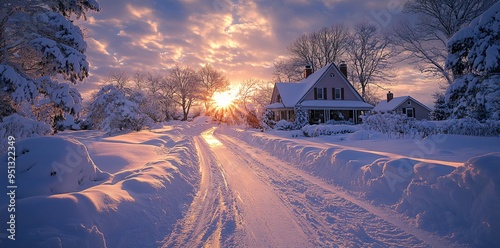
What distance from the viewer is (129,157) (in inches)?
370

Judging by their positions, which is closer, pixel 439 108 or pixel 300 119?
pixel 300 119

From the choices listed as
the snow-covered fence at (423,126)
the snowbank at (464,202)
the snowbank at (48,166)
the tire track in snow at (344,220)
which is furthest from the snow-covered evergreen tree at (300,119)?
the snowbank at (48,166)

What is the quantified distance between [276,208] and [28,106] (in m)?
10.1

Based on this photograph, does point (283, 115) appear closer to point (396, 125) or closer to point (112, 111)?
point (396, 125)

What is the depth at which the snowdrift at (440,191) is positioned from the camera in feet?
11.4

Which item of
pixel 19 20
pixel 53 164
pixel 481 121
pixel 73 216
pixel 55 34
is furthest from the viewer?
pixel 481 121

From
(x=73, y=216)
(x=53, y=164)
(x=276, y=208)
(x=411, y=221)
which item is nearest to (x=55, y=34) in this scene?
(x=53, y=164)

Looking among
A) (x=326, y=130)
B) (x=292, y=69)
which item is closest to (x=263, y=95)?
(x=292, y=69)

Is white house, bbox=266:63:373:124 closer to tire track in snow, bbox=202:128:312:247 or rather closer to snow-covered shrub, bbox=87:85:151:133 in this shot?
snow-covered shrub, bbox=87:85:151:133

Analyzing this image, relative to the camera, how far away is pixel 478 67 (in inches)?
436

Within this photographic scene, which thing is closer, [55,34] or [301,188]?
[301,188]

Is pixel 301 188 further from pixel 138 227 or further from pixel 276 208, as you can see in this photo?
pixel 138 227

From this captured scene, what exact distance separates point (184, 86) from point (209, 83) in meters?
7.06

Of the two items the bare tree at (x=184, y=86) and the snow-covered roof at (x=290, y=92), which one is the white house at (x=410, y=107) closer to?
the snow-covered roof at (x=290, y=92)
